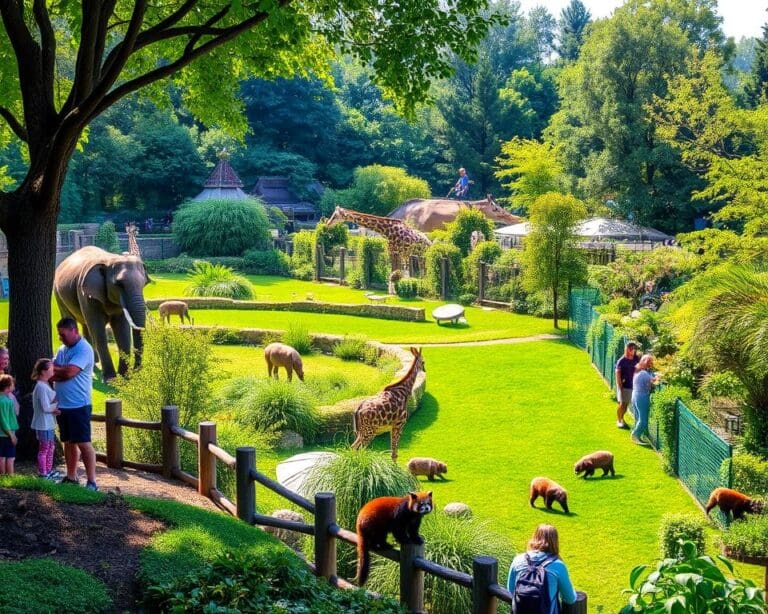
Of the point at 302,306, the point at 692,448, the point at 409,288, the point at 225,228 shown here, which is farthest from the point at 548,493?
the point at 225,228

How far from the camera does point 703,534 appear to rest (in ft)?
31.7

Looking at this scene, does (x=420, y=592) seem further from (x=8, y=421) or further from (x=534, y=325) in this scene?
(x=534, y=325)

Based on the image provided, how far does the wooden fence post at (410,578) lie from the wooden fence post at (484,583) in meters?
0.71

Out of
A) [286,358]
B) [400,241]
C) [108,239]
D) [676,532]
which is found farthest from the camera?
[108,239]

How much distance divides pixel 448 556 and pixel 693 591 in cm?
368

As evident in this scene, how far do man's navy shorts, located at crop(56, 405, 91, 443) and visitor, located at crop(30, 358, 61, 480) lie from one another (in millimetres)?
110

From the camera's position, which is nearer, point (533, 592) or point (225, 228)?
point (533, 592)

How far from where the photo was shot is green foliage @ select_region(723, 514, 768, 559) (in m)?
9.12

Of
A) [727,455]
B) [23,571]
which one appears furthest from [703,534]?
[23,571]

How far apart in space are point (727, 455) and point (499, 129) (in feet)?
174

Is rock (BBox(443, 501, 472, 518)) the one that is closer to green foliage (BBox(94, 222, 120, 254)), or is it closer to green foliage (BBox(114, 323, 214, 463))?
A: green foliage (BBox(114, 323, 214, 463))

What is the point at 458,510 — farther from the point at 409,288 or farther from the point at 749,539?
the point at 409,288

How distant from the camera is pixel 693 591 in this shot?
504 centimetres

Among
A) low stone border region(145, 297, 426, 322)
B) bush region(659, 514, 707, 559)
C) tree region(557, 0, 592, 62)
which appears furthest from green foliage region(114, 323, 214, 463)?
tree region(557, 0, 592, 62)
